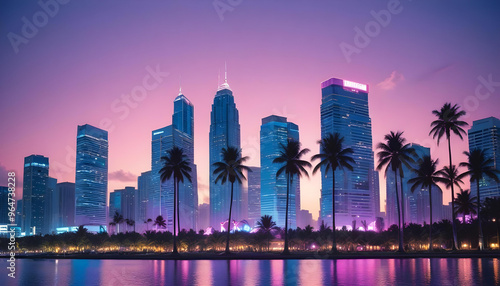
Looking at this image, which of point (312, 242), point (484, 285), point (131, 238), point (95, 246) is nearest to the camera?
point (484, 285)

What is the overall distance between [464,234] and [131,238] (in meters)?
79.0

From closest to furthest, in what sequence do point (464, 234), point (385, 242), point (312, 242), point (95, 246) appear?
point (464, 234)
point (385, 242)
point (312, 242)
point (95, 246)

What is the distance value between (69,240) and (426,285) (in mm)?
122934

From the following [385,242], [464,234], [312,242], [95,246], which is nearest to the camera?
[464,234]

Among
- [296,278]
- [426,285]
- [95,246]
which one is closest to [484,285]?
[426,285]

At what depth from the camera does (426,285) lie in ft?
87.6

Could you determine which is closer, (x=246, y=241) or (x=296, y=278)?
(x=296, y=278)

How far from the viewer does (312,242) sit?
10906 centimetres

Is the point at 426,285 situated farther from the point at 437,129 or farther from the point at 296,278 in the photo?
the point at 437,129

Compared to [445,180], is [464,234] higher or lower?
lower

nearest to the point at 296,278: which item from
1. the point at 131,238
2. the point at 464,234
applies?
the point at 464,234

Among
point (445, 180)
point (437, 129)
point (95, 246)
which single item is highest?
point (437, 129)

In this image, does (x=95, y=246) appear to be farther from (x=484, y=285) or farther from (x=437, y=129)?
(x=484, y=285)

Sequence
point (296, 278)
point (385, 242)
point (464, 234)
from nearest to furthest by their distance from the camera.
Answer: point (296, 278) < point (464, 234) < point (385, 242)
